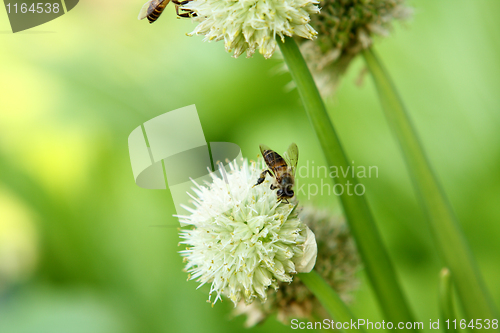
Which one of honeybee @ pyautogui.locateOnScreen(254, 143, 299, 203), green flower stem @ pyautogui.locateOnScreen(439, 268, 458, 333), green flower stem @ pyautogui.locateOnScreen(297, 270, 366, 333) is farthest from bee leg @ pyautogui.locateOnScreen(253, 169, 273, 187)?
green flower stem @ pyautogui.locateOnScreen(439, 268, 458, 333)

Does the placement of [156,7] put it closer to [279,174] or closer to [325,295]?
[279,174]

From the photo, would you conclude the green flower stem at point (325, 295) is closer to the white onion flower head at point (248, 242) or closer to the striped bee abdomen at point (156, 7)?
the white onion flower head at point (248, 242)

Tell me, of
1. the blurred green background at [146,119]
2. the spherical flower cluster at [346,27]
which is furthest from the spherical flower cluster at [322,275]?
the spherical flower cluster at [346,27]

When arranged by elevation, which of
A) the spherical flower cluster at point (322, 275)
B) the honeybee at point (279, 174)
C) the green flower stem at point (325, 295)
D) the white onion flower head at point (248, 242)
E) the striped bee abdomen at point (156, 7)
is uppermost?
the striped bee abdomen at point (156, 7)

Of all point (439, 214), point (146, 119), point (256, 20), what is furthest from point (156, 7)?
point (146, 119)

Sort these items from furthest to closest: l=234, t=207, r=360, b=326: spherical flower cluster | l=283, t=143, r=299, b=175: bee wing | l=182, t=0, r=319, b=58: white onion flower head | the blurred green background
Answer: the blurred green background < l=234, t=207, r=360, b=326: spherical flower cluster < l=283, t=143, r=299, b=175: bee wing < l=182, t=0, r=319, b=58: white onion flower head

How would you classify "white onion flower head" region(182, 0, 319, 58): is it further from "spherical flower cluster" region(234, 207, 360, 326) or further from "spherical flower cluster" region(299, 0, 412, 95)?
"spherical flower cluster" region(234, 207, 360, 326)

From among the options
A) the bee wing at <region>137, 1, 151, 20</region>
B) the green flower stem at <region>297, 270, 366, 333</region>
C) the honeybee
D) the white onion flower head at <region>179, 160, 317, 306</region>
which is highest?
the bee wing at <region>137, 1, 151, 20</region>
